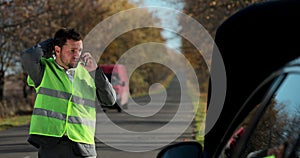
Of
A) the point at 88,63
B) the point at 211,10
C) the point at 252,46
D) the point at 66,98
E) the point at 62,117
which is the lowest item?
the point at 211,10

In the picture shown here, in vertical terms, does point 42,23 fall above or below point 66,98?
below

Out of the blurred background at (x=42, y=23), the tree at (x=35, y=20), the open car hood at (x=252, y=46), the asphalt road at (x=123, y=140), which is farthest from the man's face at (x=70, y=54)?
the tree at (x=35, y=20)

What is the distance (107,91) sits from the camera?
533cm

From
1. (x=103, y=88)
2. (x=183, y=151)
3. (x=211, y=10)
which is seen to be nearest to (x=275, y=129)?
(x=183, y=151)

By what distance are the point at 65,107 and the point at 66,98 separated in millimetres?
69

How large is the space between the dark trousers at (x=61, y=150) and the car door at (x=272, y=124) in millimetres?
2020

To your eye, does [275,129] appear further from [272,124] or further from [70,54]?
[70,54]

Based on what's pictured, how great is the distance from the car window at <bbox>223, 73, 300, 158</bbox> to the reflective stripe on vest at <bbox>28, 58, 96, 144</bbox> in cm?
202

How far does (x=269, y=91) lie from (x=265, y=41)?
27.6 inches

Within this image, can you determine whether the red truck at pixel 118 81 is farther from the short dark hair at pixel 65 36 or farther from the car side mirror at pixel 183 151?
the car side mirror at pixel 183 151

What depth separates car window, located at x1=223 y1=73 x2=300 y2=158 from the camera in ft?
9.05

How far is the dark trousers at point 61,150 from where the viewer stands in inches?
207

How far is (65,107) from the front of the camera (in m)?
5.27

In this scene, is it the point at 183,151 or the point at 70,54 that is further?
the point at 70,54
